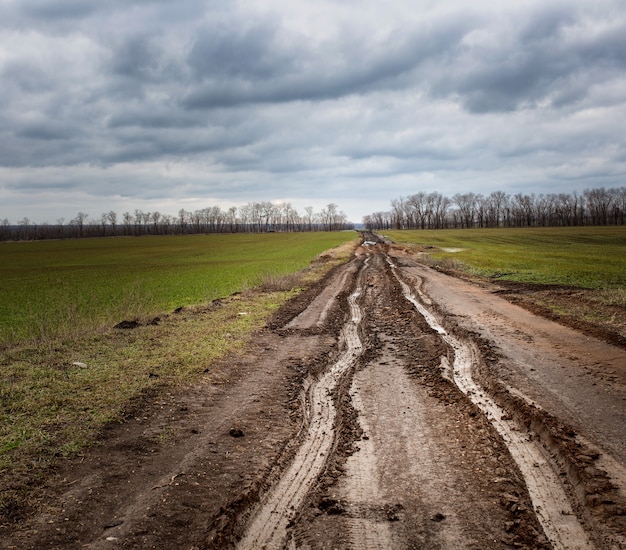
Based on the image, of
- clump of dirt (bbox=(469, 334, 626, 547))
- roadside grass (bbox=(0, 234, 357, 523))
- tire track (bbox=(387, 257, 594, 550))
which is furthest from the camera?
roadside grass (bbox=(0, 234, 357, 523))

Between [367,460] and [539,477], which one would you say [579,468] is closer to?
[539,477]

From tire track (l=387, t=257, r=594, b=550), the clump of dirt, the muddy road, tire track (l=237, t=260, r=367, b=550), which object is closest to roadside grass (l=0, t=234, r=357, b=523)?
the muddy road

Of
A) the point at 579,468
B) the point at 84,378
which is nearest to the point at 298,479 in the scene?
the point at 579,468

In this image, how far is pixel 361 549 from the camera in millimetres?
3623

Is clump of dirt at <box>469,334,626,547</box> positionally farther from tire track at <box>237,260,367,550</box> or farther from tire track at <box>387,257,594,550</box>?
tire track at <box>237,260,367,550</box>

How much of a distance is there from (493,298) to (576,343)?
24.7 feet

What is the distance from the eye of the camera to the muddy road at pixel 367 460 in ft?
12.7

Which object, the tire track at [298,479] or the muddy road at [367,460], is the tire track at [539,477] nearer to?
the muddy road at [367,460]

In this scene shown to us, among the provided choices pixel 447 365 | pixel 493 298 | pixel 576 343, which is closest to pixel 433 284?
pixel 493 298

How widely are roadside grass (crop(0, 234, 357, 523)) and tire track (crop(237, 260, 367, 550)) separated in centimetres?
232

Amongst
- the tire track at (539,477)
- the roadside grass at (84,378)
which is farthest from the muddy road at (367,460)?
the roadside grass at (84,378)

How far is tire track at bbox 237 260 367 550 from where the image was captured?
3909 millimetres

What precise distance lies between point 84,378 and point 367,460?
622 centimetres

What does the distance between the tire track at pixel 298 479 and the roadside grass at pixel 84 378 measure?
232cm
